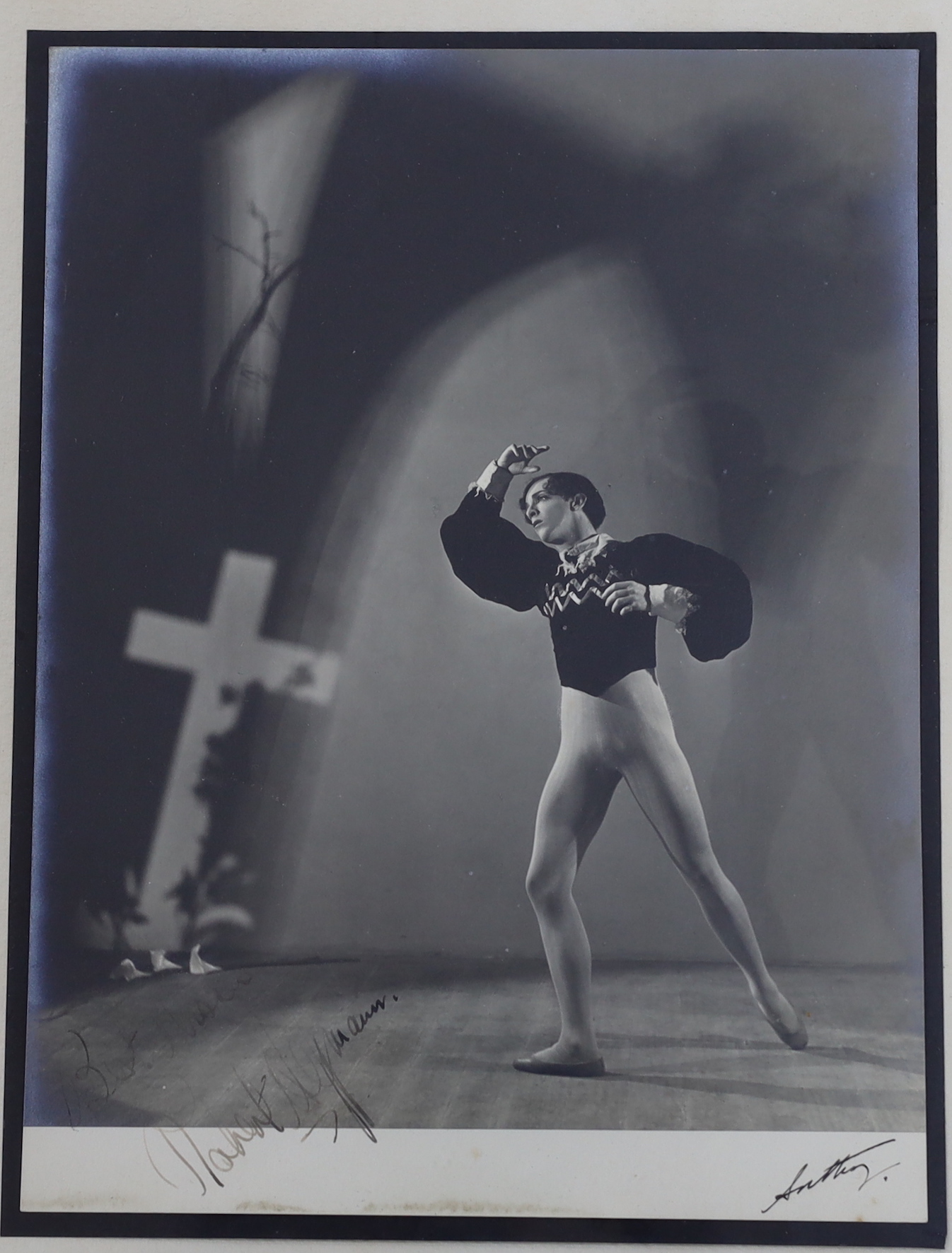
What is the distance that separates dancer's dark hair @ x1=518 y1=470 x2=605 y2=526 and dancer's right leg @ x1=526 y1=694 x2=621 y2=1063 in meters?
0.28

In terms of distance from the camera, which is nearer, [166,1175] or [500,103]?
[166,1175]

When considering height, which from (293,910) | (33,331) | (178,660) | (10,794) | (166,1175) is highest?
(33,331)

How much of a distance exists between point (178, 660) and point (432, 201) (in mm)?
759

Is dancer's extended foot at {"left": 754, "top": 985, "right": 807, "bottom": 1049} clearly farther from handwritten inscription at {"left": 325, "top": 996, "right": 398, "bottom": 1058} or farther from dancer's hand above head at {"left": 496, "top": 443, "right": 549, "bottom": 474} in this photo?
dancer's hand above head at {"left": 496, "top": 443, "right": 549, "bottom": 474}

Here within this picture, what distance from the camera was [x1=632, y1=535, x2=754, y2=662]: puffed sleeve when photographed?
1.48 metres

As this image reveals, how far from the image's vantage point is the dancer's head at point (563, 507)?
1.50 metres

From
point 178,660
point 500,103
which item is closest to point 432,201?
point 500,103

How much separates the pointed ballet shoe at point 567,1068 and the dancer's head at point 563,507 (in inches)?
28.0

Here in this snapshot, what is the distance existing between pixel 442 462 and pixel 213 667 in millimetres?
440

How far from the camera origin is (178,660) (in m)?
1.49

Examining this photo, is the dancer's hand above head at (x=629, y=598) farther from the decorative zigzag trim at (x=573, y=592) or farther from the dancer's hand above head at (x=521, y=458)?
the dancer's hand above head at (x=521, y=458)

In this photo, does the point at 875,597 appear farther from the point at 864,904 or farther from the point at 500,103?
the point at 500,103
